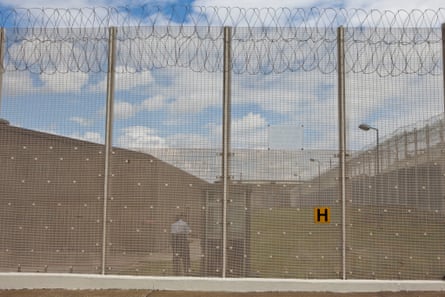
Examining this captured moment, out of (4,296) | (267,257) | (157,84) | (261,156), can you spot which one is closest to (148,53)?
(157,84)

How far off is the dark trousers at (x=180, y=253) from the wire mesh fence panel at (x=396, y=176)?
8.64ft

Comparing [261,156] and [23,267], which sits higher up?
[261,156]

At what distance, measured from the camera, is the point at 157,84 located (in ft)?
28.2

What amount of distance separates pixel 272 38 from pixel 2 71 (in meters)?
4.70

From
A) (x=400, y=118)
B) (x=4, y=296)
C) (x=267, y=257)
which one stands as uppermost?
(x=400, y=118)

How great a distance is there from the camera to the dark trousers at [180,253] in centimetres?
834

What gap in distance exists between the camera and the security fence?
8.33m

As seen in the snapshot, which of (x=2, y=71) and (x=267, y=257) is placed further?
(x=2, y=71)

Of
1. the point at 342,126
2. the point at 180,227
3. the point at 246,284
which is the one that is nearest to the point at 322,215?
the point at 342,126

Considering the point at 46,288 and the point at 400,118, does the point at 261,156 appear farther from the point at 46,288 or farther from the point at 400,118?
the point at 46,288

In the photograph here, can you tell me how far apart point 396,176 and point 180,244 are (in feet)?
12.1

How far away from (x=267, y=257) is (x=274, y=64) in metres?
3.16

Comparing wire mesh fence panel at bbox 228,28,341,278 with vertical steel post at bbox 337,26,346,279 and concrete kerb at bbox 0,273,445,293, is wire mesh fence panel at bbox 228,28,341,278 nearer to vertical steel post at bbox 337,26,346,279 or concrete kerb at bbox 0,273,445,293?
vertical steel post at bbox 337,26,346,279

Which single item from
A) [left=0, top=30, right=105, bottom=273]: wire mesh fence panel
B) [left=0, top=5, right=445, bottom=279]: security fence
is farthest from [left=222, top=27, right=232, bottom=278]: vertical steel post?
[left=0, top=30, right=105, bottom=273]: wire mesh fence panel
